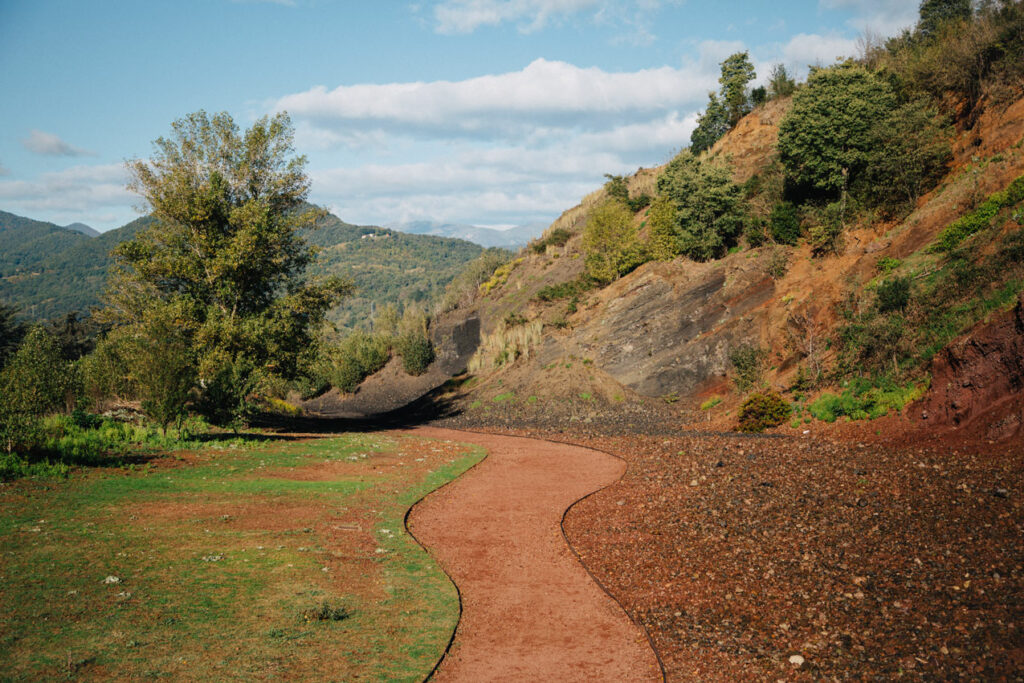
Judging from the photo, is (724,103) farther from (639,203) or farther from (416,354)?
(416,354)

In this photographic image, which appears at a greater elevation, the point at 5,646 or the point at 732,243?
the point at 732,243

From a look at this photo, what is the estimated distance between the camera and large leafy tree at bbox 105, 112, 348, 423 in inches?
A: 786

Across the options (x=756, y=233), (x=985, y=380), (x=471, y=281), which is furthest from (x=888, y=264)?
(x=471, y=281)

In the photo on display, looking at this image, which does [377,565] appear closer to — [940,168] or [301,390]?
[940,168]

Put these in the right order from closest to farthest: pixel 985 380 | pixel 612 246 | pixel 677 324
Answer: pixel 985 380
pixel 677 324
pixel 612 246

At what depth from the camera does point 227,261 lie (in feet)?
67.5

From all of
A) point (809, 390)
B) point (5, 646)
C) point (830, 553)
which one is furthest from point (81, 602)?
point (809, 390)

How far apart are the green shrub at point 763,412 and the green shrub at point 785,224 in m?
10.9

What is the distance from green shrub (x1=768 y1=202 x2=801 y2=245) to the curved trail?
15972 millimetres

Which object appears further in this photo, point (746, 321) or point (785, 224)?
point (785, 224)

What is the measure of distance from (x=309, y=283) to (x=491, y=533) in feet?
54.6

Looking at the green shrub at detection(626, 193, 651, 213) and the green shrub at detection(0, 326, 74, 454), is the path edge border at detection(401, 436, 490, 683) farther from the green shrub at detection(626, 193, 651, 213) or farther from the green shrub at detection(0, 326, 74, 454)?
the green shrub at detection(626, 193, 651, 213)

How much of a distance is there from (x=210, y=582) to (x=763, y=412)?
599 inches

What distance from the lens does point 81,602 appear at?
20.0 ft
